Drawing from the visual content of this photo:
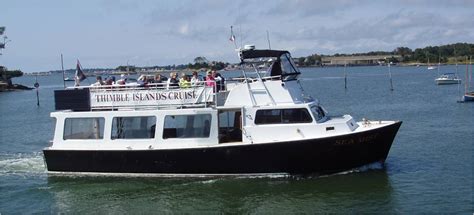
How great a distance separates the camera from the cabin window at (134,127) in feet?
70.4

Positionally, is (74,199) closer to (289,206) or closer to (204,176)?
(204,176)

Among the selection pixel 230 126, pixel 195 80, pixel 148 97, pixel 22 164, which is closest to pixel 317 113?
pixel 230 126

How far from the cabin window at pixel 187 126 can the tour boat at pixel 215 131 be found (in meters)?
0.04

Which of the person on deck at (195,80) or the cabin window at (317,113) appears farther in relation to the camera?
the person on deck at (195,80)

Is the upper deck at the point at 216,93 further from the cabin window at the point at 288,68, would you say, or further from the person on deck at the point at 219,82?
the person on deck at the point at 219,82

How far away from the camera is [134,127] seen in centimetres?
2167

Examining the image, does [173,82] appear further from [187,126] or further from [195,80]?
[187,126]

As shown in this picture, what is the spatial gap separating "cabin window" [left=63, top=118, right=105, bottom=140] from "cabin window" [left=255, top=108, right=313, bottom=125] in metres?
5.97

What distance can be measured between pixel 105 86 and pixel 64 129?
222 centimetres

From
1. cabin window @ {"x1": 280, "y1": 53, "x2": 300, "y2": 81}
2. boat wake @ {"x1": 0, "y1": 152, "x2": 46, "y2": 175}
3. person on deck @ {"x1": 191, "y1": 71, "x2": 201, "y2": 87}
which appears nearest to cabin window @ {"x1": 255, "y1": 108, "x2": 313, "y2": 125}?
cabin window @ {"x1": 280, "y1": 53, "x2": 300, "y2": 81}

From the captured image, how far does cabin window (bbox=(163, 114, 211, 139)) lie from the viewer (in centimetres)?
2091

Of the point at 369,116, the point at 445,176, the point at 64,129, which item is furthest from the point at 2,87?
the point at 445,176

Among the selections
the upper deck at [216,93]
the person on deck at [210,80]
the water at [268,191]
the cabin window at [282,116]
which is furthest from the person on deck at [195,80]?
the water at [268,191]

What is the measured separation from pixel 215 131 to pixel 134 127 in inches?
123
